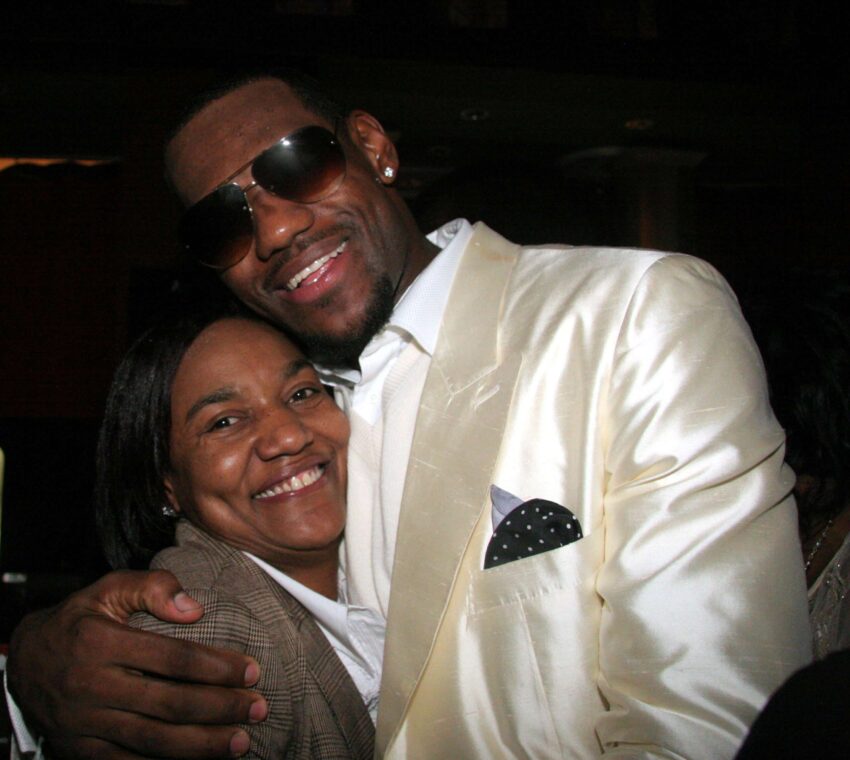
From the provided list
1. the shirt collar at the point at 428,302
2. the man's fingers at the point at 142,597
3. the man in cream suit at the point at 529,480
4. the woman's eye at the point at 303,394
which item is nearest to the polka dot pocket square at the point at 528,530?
the man in cream suit at the point at 529,480

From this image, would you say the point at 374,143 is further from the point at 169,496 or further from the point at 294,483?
the point at 169,496

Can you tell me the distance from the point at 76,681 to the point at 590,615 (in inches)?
38.3

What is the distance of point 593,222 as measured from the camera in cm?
289

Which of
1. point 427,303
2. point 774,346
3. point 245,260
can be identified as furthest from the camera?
point 774,346

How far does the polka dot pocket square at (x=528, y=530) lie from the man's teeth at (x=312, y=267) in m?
0.69

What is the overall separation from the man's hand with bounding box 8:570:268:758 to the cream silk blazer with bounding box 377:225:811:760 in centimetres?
29

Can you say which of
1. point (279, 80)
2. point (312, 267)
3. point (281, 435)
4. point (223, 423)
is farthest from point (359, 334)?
point (279, 80)

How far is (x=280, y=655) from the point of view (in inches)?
63.1

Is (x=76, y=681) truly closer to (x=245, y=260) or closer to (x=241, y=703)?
(x=241, y=703)

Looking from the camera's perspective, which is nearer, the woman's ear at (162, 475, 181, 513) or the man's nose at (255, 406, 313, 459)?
the man's nose at (255, 406, 313, 459)

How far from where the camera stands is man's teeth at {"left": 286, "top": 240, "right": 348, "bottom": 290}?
5.74 feet

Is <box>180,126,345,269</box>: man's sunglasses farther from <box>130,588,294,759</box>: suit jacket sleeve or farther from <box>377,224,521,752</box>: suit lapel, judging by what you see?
<box>130,588,294,759</box>: suit jacket sleeve

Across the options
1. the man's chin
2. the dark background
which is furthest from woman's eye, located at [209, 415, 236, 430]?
the dark background

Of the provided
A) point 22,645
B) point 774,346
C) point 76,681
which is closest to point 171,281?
point 22,645
